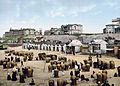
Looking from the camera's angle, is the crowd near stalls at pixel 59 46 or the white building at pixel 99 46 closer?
the white building at pixel 99 46

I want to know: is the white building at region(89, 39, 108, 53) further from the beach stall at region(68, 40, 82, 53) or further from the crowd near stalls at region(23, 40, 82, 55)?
the crowd near stalls at region(23, 40, 82, 55)

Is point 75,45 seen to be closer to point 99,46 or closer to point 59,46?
point 99,46

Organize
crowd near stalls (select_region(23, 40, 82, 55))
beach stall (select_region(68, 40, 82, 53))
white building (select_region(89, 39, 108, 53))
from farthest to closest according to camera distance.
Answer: crowd near stalls (select_region(23, 40, 82, 55)), beach stall (select_region(68, 40, 82, 53)), white building (select_region(89, 39, 108, 53))

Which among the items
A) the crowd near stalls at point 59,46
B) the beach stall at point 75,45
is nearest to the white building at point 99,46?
the beach stall at point 75,45

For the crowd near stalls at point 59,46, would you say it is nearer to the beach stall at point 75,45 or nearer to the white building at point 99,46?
the beach stall at point 75,45

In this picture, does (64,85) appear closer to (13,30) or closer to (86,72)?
(86,72)

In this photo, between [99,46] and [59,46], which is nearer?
[99,46]

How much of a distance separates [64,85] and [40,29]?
146 m

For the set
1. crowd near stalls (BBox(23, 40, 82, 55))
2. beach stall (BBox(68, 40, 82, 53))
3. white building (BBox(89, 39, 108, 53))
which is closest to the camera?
white building (BBox(89, 39, 108, 53))

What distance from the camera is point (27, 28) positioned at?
16762 cm

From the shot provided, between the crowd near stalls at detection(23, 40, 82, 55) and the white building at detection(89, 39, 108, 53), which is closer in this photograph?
the white building at detection(89, 39, 108, 53)

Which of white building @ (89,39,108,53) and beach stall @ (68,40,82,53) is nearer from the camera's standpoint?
white building @ (89,39,108,53)

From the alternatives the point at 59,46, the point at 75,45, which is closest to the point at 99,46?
the point at 75,45

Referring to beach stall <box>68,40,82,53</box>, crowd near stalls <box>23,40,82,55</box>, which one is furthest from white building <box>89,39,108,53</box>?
crowd near stalls <box>23,40,82,55</box>
